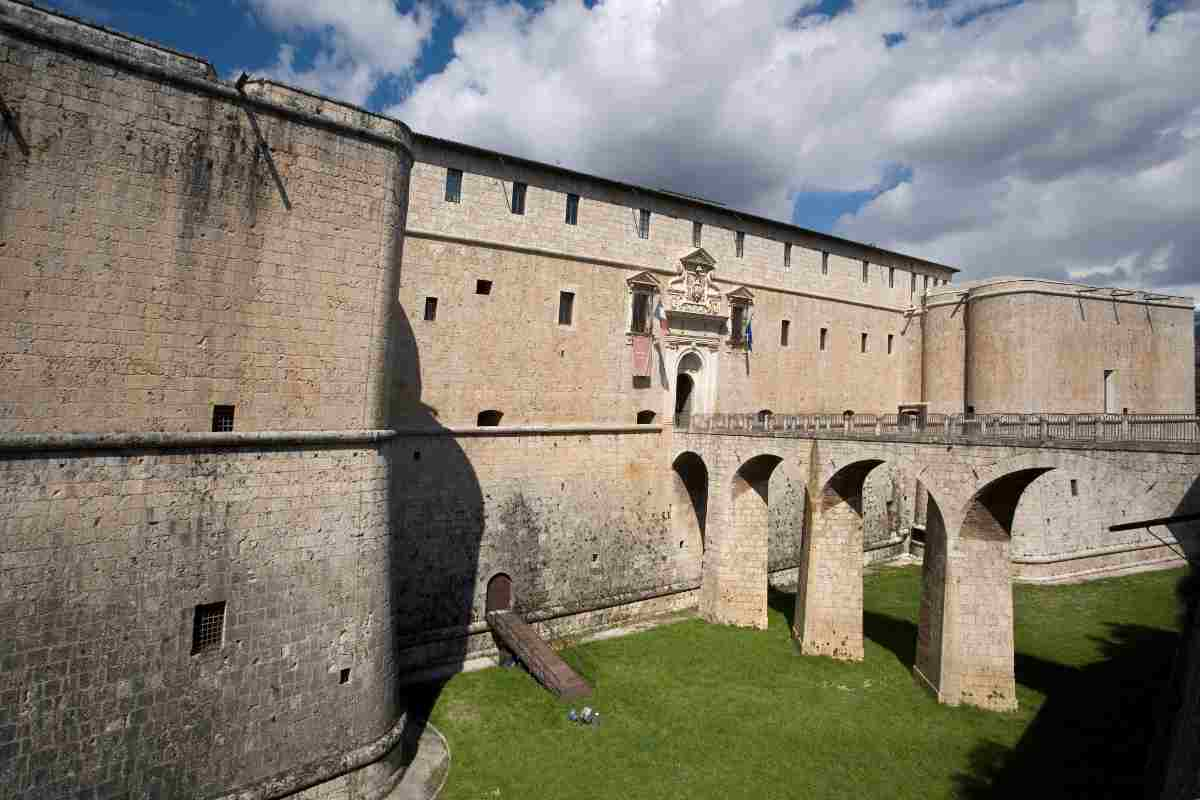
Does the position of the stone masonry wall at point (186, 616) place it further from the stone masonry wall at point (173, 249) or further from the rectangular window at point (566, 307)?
the rectangular window at point (566, 307)

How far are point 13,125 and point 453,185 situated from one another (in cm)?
1064

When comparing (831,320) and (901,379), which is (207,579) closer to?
(831,320)

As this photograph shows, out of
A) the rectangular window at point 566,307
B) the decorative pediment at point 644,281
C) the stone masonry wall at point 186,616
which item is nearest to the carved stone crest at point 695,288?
the decorative pediment at point 644,281

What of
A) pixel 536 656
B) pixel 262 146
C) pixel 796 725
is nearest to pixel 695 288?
pixel 536 656

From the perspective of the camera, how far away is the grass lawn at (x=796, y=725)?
35.6 ft

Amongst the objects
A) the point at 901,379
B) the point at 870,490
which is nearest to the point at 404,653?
the point at 870,490

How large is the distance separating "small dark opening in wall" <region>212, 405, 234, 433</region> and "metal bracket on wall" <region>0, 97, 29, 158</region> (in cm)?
394

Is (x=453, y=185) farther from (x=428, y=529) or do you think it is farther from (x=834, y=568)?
(x=834, y=568)

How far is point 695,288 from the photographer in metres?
21.8

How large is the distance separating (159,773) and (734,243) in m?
21.5

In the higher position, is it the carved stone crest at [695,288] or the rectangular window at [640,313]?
the carved stone crest at [695,288]

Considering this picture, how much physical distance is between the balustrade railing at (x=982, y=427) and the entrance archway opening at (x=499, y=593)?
7.67 m

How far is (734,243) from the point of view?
2305 centimetres

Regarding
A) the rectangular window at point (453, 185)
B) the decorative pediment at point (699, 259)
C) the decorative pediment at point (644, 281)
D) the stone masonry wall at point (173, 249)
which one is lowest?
the stone masonry wall at point (173, 249)
